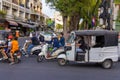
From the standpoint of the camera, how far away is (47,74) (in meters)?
13.2

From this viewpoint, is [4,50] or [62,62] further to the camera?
[4,50]

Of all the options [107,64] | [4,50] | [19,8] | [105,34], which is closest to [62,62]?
[107,64]

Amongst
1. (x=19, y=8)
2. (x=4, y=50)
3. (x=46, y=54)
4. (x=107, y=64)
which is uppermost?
(x=19, y=8)

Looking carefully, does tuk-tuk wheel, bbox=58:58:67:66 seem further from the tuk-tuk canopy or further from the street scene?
the tuk-tuk canopy

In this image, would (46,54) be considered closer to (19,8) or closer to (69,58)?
(69,58)

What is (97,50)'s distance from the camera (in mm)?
15789

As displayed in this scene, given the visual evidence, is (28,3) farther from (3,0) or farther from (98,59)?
(98,59)

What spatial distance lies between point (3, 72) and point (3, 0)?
4047cm

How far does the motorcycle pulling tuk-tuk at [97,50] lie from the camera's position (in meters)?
15.8

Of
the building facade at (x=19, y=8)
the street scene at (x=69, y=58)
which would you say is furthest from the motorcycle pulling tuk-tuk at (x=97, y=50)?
the building facade at (x=19, y=8)

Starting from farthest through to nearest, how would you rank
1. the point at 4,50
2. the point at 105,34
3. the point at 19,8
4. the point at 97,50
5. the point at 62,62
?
the point at 19,8 < the point at 4,50 < the point at 62,62 < the point at 105,34 < the point at 97,50

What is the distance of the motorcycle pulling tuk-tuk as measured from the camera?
15.8 metres

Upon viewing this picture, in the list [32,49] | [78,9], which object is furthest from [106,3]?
[32,49]

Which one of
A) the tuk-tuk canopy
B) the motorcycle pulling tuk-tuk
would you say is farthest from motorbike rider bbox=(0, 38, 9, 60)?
the tuk-tuk canopy
